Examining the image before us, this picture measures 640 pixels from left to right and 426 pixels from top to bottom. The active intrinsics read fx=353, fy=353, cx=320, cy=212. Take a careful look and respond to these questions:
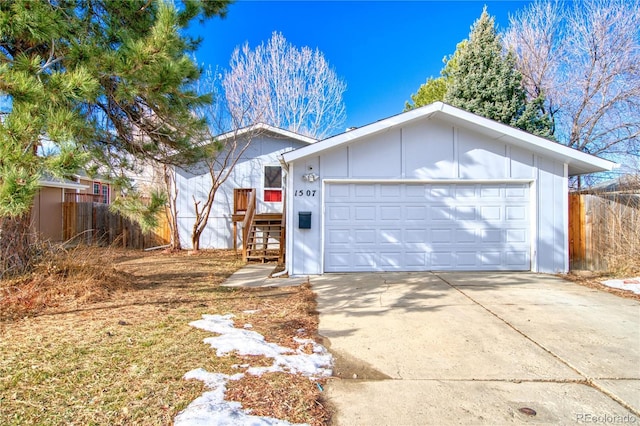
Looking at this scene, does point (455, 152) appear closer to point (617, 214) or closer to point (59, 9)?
point (617, 214)

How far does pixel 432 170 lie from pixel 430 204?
0.75m

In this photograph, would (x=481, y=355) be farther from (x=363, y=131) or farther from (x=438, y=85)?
(x=438, y=85)

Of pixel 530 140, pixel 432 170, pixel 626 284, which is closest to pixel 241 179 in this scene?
pixel 432 170

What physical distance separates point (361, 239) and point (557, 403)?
5.34 meters

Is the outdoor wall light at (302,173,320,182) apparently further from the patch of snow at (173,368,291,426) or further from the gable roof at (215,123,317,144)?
the patch of snow at (173,368,291,426)

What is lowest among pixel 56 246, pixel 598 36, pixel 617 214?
pixel 56 246

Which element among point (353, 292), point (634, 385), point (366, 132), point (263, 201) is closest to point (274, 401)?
point (634, 385)

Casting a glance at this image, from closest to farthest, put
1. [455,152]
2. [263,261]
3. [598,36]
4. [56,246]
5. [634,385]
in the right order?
1. [634,385]
2. [56,246]
3. [455,152]
4. [263,261]
5. [598,36]

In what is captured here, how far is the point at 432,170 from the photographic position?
7809 mm

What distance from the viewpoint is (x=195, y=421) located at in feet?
7.46

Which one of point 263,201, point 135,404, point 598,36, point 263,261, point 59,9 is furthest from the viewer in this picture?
point 598,36

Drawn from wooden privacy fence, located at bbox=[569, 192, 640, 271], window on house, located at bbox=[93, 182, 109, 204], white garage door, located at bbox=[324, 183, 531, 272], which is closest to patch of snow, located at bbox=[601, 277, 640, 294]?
wooden privacy fence, located at bbox=[569, 192, 640, 271]

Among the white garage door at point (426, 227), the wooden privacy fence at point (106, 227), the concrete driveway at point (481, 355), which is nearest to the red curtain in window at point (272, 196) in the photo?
the wooden privacy fence at point (106, 227)

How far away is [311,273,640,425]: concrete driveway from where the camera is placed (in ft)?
8.29
